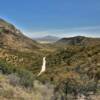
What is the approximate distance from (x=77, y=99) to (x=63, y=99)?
3.39 metres

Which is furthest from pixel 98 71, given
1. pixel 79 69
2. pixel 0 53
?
pixel 0 53

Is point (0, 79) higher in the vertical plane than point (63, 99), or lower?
higher

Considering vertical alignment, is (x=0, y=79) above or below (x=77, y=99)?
above

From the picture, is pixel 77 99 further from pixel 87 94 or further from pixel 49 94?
pixel 49 94

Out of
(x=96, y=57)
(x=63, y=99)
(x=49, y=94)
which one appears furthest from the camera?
(x=96, y=57)

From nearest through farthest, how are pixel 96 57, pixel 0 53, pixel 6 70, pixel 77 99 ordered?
pixel 77 99 → pixel 6 70 → pixel 96 57 → pixel 0 53

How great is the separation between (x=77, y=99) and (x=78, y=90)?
6.35 metres

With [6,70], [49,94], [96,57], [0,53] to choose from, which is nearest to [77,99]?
[49,94]

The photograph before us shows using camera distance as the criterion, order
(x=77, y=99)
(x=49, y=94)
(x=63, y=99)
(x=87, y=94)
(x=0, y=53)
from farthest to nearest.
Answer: (x=0, y=53)
(x=87, y=94)
(x=77, y=99)
(x=63, y=99)
(x=49, y=94)

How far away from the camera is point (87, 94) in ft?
154

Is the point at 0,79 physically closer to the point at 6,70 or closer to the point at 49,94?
the point at 49,94

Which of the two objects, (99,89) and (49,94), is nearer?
(49,94)

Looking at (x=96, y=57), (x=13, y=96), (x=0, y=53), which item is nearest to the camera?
(x=13, y=96)

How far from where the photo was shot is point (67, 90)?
156 ft
